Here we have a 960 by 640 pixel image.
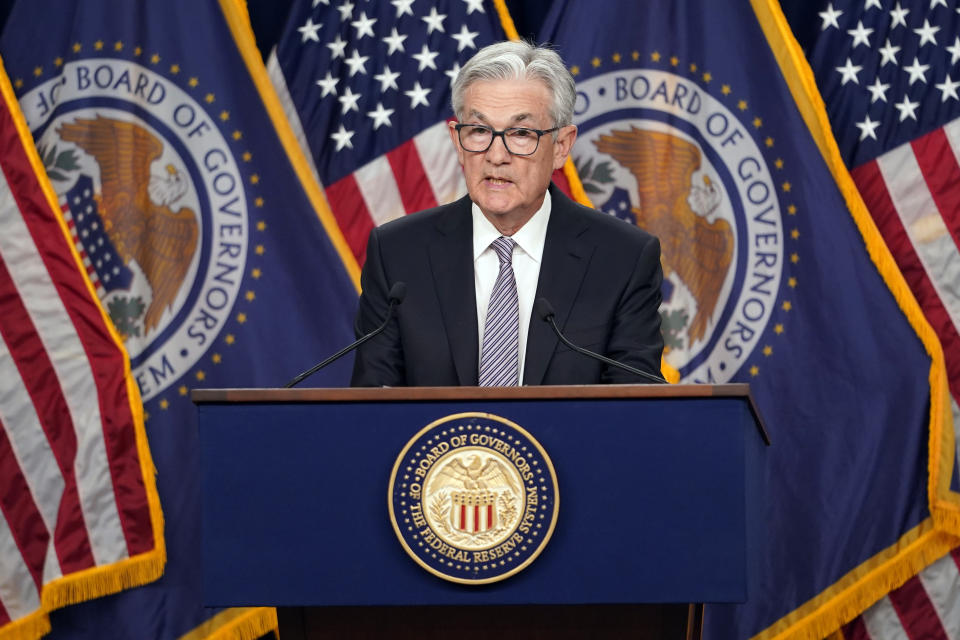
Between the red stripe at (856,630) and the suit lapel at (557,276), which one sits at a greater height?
the suit lapel at (557,276)

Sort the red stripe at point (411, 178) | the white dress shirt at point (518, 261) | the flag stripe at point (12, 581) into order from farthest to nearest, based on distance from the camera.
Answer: the red stripe at point (411, 178) < the flag stripe at point (12, 581) < the white dress shirt at point (518, 261)

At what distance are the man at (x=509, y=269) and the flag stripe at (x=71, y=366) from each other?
170 cm

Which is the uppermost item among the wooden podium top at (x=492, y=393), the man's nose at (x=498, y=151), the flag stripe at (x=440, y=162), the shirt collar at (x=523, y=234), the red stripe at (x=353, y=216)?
the flag stripe at (x=440, y=162)

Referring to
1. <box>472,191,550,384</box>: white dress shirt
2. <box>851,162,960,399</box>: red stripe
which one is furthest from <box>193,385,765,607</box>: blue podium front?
<box>851,162,960,399</box>: red stripe

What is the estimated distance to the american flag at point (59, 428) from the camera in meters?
3.76

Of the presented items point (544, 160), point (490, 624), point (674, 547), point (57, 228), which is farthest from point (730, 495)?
point (57, 228)

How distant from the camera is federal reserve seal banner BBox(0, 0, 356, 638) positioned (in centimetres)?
393

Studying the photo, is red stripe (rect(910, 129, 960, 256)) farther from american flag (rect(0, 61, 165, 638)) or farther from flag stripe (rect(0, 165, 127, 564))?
flag stripe (rect(0, 165, 127, 564))

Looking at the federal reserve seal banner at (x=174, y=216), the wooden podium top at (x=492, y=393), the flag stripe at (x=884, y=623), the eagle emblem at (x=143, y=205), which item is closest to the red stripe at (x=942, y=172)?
the flag stripe at (x=884, y=623)

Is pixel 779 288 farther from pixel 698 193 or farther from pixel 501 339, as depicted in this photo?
pixel 501 339

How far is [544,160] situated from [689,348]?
172cm

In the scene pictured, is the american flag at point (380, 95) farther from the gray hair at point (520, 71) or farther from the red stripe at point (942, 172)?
the gray hair at point (520, 71)

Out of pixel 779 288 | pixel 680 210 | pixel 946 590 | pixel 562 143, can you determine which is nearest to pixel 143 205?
pixel 680 210

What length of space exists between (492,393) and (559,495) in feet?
0.56
